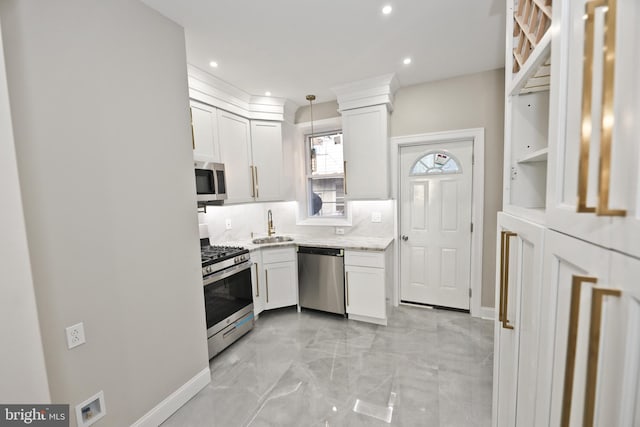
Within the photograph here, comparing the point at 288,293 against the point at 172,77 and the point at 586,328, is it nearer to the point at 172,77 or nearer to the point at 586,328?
the point at 172,77

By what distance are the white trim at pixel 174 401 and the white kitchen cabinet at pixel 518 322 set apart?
77.8 inches

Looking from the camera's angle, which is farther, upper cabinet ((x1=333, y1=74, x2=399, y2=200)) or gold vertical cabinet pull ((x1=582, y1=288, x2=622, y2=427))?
upper cabinet ((x1=333, y1=74, x2=399, y2=200))

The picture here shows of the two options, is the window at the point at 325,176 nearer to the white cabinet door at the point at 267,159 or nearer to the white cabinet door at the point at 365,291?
the white cabinet door at the point at 267,159

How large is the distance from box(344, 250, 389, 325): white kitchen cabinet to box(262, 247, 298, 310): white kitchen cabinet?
0.69 m

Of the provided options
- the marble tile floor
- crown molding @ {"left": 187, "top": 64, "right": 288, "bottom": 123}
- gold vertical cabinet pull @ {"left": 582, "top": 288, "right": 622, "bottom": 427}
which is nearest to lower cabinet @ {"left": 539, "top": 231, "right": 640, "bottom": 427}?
gold vertical cabinet pull @ {"left": 582, "top": 288, "right": 622, "bottom": 427}

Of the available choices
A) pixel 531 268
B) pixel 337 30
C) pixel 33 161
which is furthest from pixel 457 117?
pixel 33 161

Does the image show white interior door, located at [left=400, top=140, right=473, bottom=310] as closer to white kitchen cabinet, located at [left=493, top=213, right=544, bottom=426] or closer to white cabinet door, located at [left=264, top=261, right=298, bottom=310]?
white cabinet door, located at [left=264, top=261, right=298, bottom=310]

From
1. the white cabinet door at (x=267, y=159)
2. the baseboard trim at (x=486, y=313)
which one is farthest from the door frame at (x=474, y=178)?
the white cabinet door at (x=267, y=159)

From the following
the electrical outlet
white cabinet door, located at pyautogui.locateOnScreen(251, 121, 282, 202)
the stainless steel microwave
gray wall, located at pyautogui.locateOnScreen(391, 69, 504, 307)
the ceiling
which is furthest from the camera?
white cabinet door, located at pyautogui.locateOnScreen(251, 121, 282, 202)

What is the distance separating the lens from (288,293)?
326 cm

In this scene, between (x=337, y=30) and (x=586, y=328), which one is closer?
(x=586, y=328)

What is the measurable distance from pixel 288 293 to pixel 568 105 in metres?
3.07

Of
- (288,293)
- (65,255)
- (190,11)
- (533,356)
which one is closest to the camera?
(533,356)

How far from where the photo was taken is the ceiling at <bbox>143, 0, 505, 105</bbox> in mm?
1788
